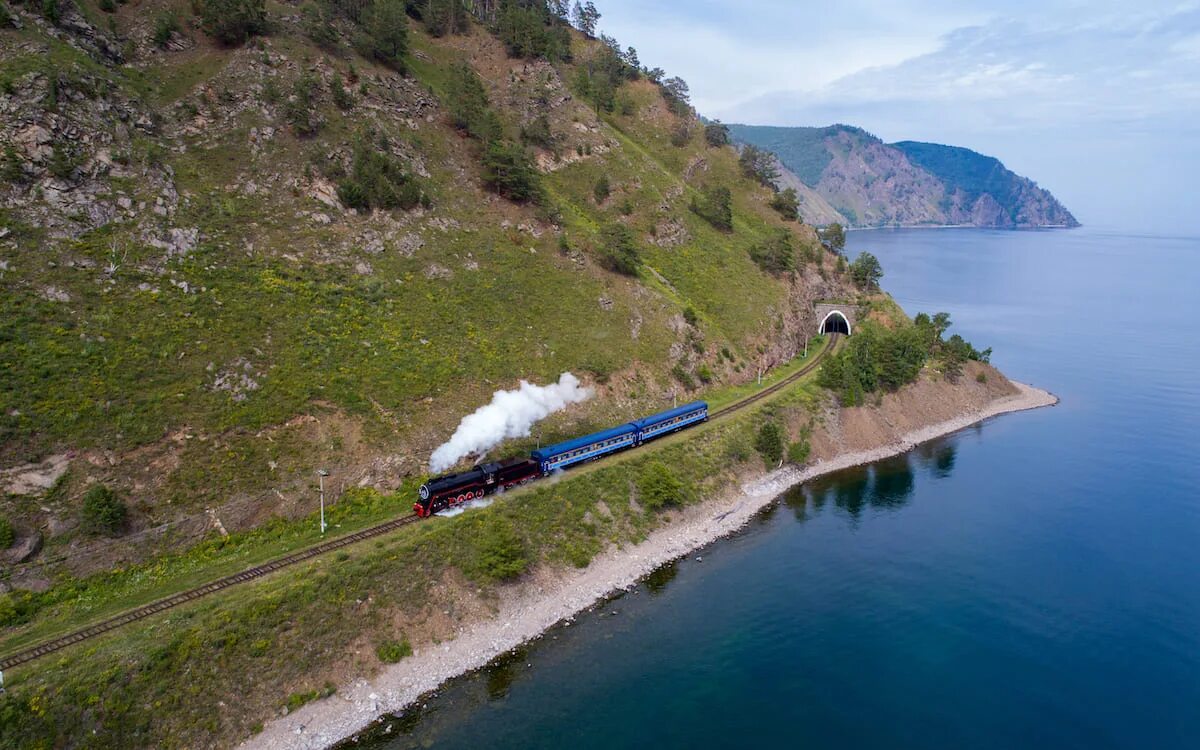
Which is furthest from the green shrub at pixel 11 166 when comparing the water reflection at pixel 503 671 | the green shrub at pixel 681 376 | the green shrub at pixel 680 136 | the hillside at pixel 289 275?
the green shrub at pixel 680 136

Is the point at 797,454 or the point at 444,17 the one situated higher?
the point at 444,17

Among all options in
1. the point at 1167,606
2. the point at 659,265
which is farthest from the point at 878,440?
the point at 659,265

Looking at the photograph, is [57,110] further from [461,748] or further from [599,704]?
[599,704]

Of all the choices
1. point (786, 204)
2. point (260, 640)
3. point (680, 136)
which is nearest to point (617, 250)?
point (786, 204)

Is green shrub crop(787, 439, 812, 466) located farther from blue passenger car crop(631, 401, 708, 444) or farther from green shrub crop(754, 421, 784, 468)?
blue passenger car crop(631, 401, 708, 444)

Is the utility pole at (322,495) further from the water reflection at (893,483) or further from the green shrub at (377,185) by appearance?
the water reflection at (893,483)

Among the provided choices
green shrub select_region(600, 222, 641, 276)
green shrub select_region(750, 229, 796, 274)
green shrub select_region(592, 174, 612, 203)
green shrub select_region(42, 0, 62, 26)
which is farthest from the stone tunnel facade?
green shrub select_region(42, 0, 62, 26)

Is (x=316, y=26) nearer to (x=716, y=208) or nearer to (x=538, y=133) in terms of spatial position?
(x=538, y=133)
